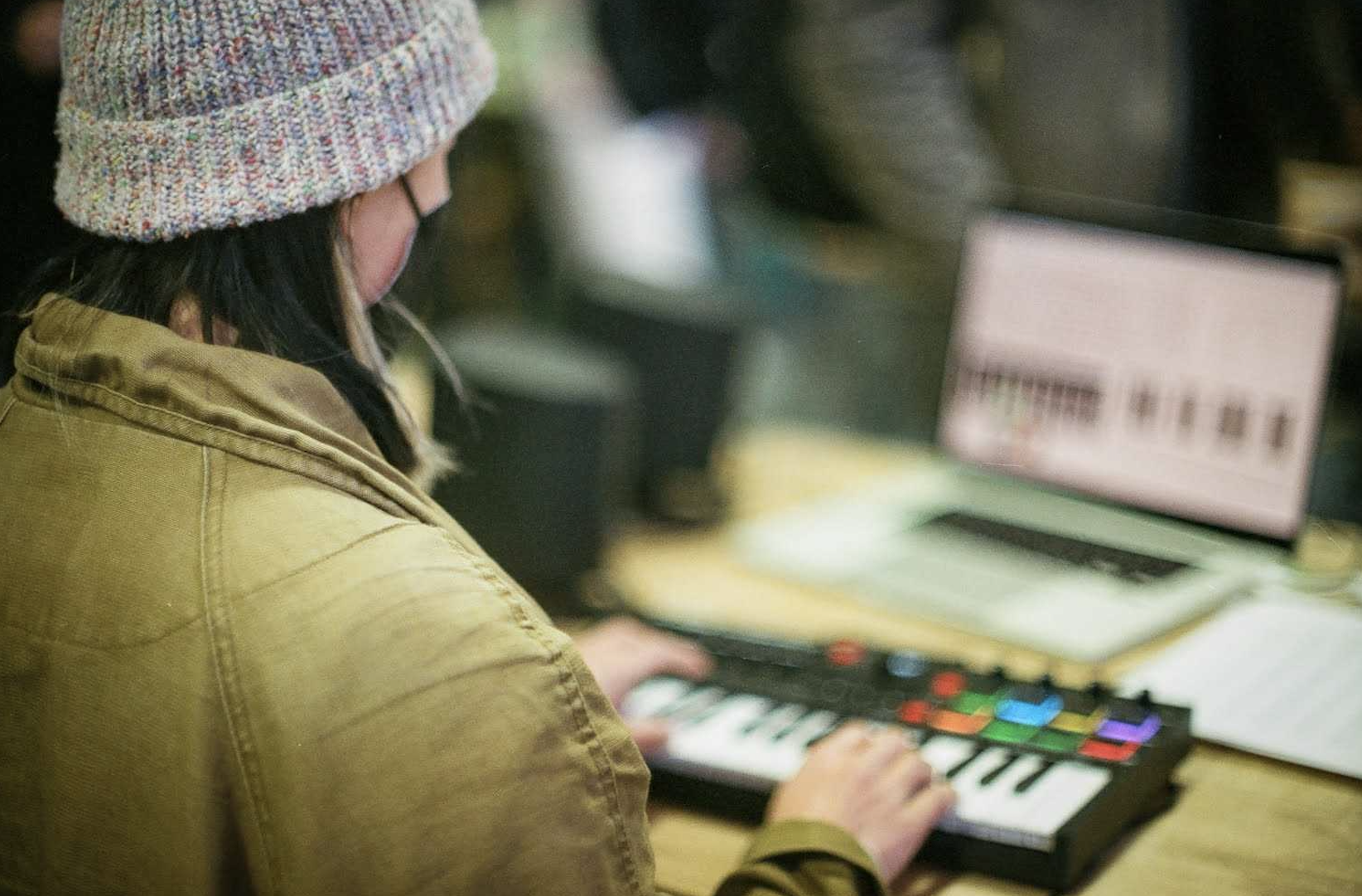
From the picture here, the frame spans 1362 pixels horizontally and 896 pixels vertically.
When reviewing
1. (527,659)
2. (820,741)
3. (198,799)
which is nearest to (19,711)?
(198,799)

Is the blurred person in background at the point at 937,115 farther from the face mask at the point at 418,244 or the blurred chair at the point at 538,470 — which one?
the face mask at the point at 418,244

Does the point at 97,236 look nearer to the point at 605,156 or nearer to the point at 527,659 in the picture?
the point at 527,659

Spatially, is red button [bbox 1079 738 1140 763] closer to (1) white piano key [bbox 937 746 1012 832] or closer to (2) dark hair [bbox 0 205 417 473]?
(1) white piano key [bbox 937 746 1012 832]

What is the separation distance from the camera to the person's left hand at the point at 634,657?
4.00 ft

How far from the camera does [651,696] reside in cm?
123

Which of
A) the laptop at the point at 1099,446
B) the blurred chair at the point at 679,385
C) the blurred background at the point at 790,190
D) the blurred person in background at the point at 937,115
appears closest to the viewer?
the laptop at the point at 1099,446

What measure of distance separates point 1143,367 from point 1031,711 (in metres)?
0.58

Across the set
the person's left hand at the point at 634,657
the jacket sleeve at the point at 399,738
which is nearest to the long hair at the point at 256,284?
the jacket sleeve at the point at 399,738

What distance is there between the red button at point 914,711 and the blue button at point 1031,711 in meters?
Answer: 0.06

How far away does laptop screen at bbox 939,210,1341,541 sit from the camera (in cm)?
144

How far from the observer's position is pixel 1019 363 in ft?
5.47

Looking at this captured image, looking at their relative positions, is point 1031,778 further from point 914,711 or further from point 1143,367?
point 1143,367

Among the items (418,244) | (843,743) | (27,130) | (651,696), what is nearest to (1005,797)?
(843,743)

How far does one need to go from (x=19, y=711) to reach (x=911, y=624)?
92cm
